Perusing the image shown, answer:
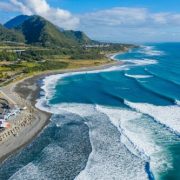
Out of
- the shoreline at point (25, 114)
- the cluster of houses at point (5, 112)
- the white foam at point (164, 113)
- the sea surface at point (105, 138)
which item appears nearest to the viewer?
the sea surface at point (105, 138)

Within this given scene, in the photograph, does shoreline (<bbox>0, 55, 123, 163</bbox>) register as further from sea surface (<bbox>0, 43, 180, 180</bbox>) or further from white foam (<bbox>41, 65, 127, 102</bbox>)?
white foam (<bbox>41, 65, 127, 102</bbox>)

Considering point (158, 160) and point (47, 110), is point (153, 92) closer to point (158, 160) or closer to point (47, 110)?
point (47, 110)

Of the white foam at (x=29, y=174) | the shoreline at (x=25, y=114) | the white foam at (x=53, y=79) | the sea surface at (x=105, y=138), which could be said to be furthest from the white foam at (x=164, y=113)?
the white foam at (x=29, y=174)

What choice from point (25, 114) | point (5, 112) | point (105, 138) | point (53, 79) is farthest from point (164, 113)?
point (53, 79)

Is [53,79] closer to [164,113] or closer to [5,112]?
[5,112]

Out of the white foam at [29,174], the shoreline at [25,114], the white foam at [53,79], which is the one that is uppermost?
the white foam at [29,174]

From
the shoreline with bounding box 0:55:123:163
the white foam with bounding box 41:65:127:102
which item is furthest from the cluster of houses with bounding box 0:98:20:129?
the white foam with bounding box 41:65:127:102

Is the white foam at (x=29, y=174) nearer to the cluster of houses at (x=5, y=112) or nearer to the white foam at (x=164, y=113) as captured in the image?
the cluster of houses at (x=5, y=112)
